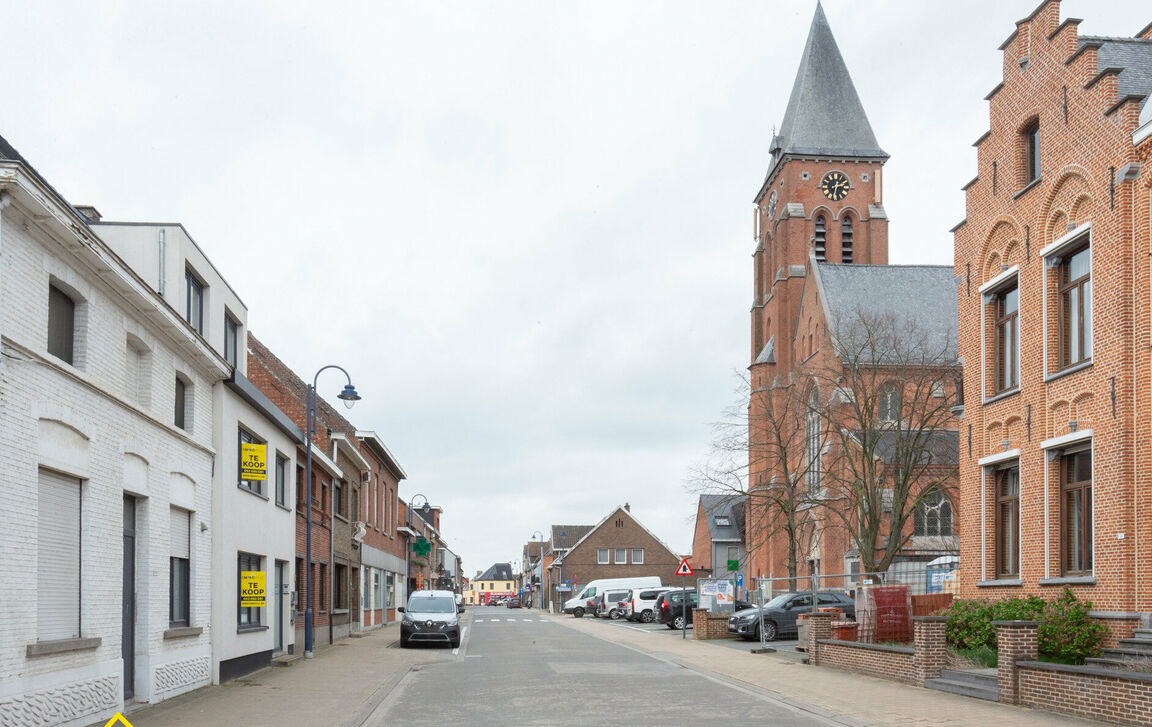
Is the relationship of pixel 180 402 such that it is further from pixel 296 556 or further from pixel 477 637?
pixel 477 637

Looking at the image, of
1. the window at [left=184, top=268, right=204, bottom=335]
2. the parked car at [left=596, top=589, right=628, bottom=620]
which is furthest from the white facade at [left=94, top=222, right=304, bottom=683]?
the parked car at [left=596, top=589, right=628, bottom=620]

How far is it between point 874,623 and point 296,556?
13928 mm

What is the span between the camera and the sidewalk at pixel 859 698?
13.7m

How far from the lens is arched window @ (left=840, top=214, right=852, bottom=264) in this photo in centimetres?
6806

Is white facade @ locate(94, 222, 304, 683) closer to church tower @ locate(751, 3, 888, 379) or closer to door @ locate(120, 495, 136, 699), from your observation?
door @ locate(120, 495, 136, 699)

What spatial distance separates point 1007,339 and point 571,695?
11.0m

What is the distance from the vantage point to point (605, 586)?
69.7 metres

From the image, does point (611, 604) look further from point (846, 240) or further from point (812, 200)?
point (812, 200)

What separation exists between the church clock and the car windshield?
145 ft

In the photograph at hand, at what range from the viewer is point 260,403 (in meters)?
21.8

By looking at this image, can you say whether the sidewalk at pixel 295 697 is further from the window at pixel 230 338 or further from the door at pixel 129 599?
the window at pixel 230 338

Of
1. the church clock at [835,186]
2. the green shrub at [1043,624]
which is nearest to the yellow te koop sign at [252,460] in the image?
the green shrub at [1043,624]

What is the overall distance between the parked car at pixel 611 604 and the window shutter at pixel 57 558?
2037 inches

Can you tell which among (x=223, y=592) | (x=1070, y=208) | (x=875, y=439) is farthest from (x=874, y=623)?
(x=875, y=439)
